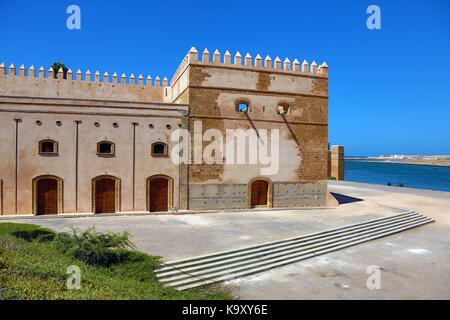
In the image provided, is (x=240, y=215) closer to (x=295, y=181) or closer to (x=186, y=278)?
(x=295, y=181)

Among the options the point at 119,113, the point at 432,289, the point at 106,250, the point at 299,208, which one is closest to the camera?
the point at 432,289

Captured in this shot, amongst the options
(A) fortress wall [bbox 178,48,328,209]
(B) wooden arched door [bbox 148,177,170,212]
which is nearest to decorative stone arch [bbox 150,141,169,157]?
(B) wooden arched door [bbox 148,177,170,212]

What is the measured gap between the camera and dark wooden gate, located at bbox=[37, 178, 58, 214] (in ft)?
56.7

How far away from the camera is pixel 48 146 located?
17.3 m

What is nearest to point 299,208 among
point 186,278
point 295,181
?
point 295,181

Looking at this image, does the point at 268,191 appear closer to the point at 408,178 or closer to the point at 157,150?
the point at 157,150

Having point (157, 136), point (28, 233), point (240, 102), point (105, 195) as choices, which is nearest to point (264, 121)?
point (240, 102)

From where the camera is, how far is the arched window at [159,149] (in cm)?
1876

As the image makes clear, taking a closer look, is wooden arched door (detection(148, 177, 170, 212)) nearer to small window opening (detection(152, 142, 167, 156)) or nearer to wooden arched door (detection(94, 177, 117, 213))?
small window opening (detection(152, 142, 167, 156))

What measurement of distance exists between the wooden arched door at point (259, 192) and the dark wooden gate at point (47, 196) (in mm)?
12506

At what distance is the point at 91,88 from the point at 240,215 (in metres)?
14.3

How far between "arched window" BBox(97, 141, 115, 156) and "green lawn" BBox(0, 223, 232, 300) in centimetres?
744

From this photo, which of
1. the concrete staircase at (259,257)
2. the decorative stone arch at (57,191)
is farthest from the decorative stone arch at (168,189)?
the concrete staircase at (259,257)

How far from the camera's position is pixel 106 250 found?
10.3 meters
